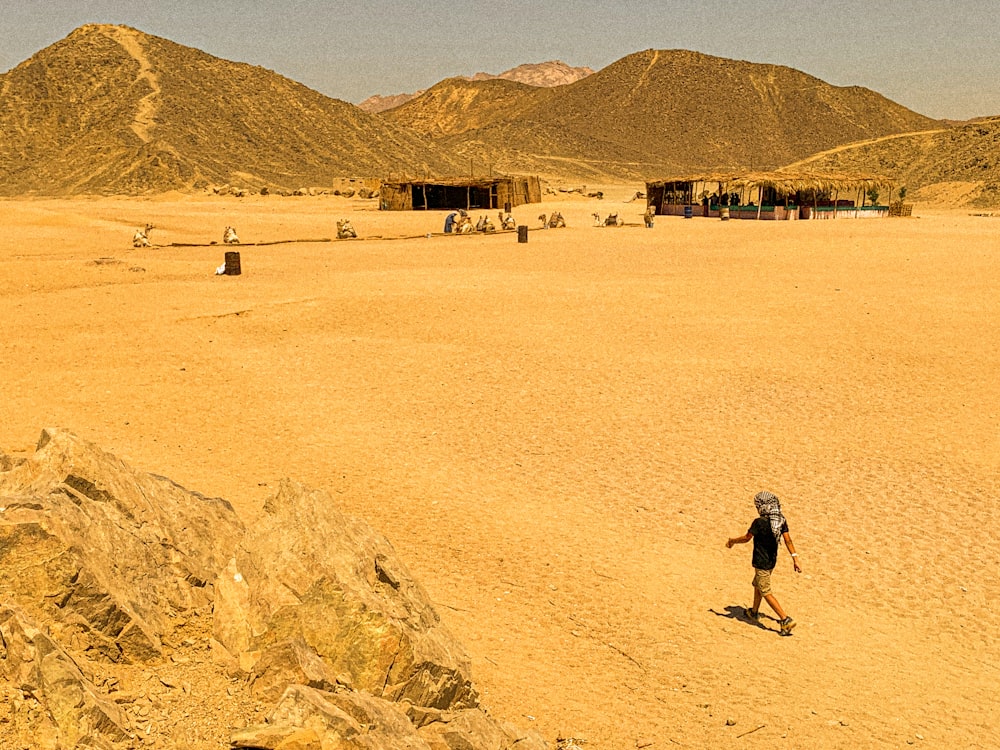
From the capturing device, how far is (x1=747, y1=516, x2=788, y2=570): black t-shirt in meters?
7.32

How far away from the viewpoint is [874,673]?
6508 millimetres

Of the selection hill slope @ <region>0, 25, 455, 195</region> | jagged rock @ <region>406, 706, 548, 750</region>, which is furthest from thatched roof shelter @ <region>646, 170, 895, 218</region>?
jagged rock @ <region>406, 706, 548, 750</region>

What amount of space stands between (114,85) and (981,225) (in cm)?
7911

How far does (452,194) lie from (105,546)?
2128 inches

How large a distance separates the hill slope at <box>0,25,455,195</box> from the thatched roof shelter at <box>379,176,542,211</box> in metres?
22.1

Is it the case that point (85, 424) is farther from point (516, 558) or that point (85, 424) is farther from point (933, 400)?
point (933, 400)

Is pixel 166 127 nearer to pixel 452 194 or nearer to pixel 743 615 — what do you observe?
pixel 452 194

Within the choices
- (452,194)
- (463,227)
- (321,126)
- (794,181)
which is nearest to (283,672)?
(463,227)

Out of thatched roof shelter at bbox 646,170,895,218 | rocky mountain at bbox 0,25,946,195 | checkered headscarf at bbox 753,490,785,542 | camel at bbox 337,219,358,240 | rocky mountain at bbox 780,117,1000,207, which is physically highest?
rocky mountain at bbox 0,25,946,195

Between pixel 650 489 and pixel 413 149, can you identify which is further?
pixel 413 149

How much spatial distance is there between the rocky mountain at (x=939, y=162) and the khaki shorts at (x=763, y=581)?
218 ft

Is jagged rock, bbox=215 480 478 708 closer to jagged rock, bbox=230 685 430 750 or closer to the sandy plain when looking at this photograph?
jagged rock, bbox=230 685 430 750

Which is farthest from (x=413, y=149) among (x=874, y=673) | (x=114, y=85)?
(x=874, y=673)

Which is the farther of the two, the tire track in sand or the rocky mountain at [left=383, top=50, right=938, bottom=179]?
the rocky mountain at [left=383, top=50, right=938, bottom=179]
